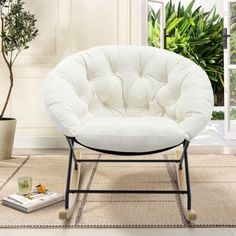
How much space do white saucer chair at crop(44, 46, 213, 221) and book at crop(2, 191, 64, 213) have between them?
116mm

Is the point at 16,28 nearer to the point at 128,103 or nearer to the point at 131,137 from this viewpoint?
the point at 128,103

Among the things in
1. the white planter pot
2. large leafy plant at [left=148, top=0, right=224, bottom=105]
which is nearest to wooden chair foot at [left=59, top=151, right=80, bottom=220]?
the white planter pot

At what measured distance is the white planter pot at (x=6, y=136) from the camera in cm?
314

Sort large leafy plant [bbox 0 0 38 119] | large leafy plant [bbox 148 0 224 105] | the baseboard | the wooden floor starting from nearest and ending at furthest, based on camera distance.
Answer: the wooden floor < large leafy plant [bbox 0 0 38 119] < the baseboard < large leafy plant [bbox 148 0 224 105]

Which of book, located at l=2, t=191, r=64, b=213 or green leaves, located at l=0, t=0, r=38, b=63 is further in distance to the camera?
green leaves, located at l=0, t=0, r=38, b=63

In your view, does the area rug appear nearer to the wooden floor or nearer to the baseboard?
the wooden floor

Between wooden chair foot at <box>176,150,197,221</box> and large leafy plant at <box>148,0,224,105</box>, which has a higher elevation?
large leafy plant at <box>148,0,224,105</box>

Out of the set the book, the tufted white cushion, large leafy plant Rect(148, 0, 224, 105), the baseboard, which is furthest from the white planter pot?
large leafy plant Rect(148, 0, 224, 105)

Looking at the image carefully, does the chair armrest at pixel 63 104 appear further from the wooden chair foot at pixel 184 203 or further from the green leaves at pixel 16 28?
the green leaves at pixel 16 28

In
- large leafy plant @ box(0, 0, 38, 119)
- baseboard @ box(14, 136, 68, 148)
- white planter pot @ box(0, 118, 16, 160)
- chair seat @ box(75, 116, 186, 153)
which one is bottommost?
baseboard @ box(14, 136, 68, 148)

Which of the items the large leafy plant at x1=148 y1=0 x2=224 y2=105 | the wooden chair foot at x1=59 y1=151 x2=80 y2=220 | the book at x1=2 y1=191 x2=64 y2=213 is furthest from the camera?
Result: the large leafy plant at x1=148 y1=0 x2=224 y2=105

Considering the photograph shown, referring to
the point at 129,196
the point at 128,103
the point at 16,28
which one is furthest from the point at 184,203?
the point at 16,28

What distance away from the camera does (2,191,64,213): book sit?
1923 millimetres

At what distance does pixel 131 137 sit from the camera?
68.1 inches
